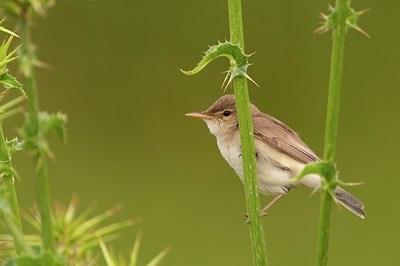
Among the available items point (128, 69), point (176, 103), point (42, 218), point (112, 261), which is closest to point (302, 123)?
point (176, 103)

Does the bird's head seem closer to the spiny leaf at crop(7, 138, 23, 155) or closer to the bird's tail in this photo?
the bird's tail

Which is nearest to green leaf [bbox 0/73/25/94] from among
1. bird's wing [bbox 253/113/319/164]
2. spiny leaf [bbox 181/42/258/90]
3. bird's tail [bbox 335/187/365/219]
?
spiny leaf [bbox 181/42/258/90]

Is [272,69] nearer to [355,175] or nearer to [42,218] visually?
[355,175]

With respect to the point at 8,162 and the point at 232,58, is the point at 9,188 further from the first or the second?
the point at 232,58

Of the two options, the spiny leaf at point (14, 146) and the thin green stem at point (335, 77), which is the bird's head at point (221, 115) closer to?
the spiny leaf at point (14, 146)

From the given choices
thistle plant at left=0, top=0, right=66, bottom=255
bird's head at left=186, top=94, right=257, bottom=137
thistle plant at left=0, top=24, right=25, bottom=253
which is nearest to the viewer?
thistle plant at left=0, top=0, right=66, bottom=255

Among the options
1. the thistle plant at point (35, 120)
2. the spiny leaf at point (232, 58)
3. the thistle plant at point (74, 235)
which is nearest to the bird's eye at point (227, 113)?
the thistle plant at point (74, 235)
